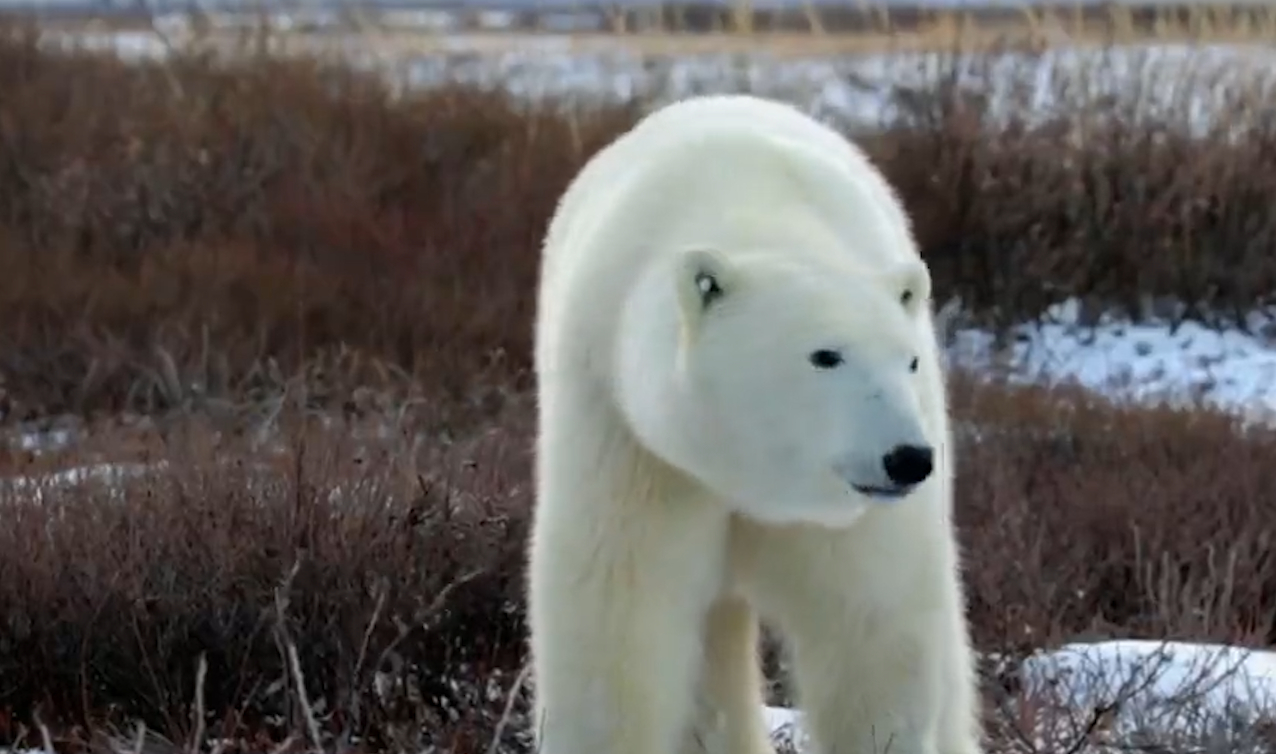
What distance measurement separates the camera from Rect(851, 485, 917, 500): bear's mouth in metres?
Result: 2.09

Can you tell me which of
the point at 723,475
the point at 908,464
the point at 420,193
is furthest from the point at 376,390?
the point at 908,464

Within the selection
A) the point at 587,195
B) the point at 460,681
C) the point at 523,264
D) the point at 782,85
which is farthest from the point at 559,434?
the point at 782,85

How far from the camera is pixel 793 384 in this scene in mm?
2188

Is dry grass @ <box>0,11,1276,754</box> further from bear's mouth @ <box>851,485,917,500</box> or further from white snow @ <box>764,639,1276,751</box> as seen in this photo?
bear's mouth @ <box>851,485,917,500</box>

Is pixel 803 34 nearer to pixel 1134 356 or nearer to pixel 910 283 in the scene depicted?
pixel 1134 356

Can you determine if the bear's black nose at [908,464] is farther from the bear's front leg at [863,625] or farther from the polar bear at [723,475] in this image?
the bear's front leg at [863,625]

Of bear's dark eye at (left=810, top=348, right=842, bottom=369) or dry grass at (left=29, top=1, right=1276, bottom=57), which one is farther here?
dry grass at (left=29, top=1, right=1276, bottom=57)

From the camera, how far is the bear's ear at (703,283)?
2258 millimetres

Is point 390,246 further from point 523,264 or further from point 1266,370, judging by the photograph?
point 1266,370

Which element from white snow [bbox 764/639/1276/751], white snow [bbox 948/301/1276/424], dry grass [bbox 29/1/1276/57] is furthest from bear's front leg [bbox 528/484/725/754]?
dry grass [bbox 29/1/1276/57]

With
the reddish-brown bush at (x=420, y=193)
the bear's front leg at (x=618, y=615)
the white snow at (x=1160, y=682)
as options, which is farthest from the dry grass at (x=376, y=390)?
the bear's front leg at (x=618, y=615)

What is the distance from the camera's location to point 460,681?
384 centimetres

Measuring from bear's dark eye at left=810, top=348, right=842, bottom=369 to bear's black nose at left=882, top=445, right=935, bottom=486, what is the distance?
0.13 metres

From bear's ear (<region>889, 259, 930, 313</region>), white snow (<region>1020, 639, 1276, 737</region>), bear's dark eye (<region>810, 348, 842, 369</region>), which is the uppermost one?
bear's ear (<region>889, 259, 930, 313</region>)
